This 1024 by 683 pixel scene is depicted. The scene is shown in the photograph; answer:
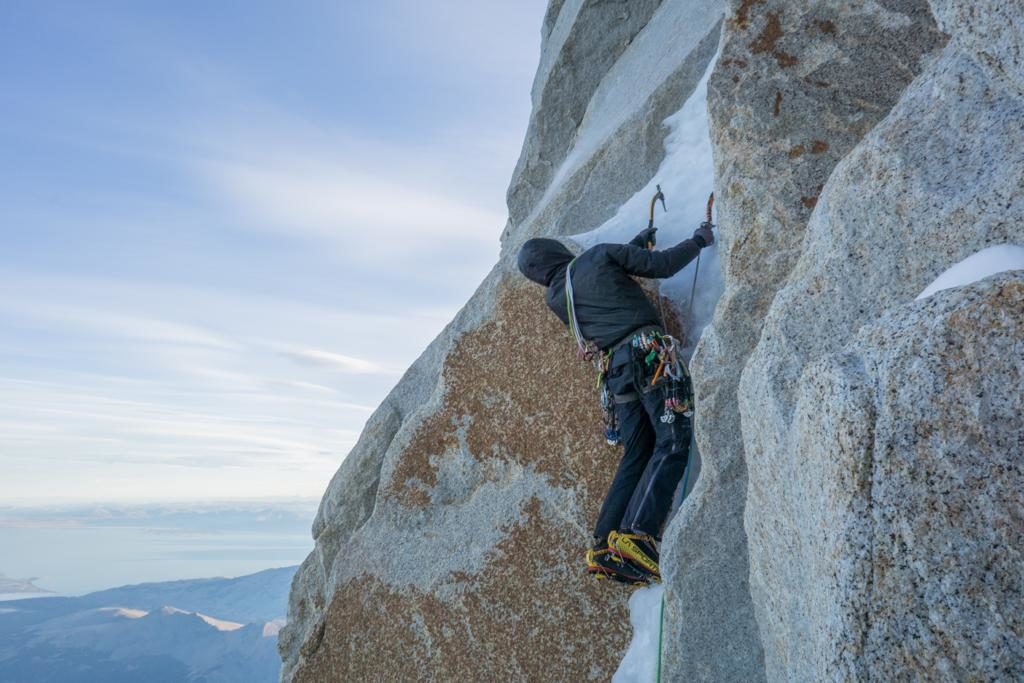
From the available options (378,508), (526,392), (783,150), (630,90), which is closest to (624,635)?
(526,392)

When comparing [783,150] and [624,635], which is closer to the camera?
[783,150]

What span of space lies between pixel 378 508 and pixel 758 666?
233 inches

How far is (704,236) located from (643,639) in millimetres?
4246

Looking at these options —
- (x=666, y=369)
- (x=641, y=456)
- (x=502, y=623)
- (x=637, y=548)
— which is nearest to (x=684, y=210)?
(x=666, y=369)

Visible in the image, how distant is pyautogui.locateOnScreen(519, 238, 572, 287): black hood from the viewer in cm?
921

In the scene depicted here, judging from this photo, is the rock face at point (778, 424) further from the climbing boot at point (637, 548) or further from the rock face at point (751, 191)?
the climbing boot at point (637, 548)

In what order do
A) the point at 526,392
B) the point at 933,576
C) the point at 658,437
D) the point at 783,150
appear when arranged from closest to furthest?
the point at 933,576 < the point at 783,150 < the point at 658,437 < the point at 526,392

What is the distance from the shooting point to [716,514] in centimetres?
675

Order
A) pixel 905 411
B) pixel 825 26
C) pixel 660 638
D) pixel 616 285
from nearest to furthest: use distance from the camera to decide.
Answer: pixel 905 411 < pixel 660 638 < pixel 825 26 < pixel 616 285

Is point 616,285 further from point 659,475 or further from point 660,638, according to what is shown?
point 660,638

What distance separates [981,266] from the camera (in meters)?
4.14

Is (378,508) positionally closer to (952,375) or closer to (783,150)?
(783,150)

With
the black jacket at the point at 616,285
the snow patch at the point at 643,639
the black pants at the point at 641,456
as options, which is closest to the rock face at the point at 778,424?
the snow patch at the point at 643,639

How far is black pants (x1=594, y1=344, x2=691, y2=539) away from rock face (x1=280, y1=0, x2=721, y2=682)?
76 centimetres
